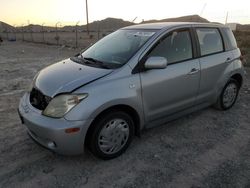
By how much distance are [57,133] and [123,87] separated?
981 millimetres

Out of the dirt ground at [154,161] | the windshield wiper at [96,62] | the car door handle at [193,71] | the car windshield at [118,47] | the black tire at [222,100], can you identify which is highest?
the car windshield at [118,47]

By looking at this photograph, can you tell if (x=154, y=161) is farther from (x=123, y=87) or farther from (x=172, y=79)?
(x=172, y=79)

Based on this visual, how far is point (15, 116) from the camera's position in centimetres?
519

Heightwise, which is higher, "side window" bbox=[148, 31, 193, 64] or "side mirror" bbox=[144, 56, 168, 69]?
"side window" bbox=[148, 31, 193, 64]

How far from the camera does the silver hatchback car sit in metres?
3.33

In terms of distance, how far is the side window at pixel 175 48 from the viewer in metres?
4.06

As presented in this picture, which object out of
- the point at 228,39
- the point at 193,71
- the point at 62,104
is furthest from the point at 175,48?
the point at 62,104

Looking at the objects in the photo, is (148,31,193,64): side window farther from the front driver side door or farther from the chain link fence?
the chain link fence

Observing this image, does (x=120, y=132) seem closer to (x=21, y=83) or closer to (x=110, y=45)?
(x=110, y=45)

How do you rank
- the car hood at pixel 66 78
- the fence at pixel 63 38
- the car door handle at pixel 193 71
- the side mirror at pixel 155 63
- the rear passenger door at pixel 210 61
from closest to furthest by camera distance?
the car hood at pixel 66 78
the side mirror at pixel 155 63
the car door handle at pixel 193 71
the rear passenger door at pixel 210 61
the fence at pixel 63 38

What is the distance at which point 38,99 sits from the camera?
3635 mm

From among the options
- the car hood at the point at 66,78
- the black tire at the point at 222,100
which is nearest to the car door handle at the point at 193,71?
the black tire at the point at 222,100

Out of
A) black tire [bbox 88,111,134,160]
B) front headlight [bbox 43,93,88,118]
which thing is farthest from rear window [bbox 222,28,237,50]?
front headlight [bbox 43,93,88,118]

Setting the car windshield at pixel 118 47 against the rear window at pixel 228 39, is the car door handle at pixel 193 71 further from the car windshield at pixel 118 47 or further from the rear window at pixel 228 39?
the rear window at pixel 228 39
